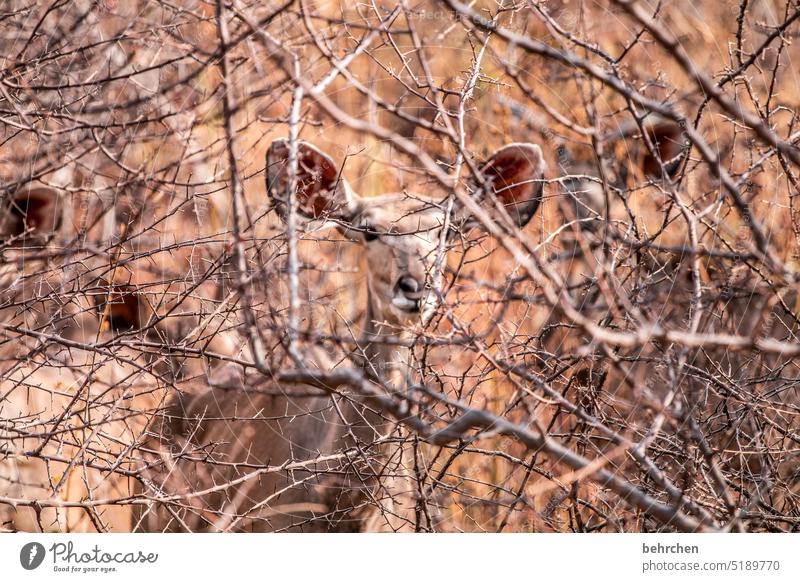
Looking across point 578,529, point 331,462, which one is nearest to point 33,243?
point 331,462

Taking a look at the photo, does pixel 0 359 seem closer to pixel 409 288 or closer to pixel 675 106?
pixel 409 288

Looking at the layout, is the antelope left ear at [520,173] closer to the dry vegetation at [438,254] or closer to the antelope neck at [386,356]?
the dry vegetation at [438,254]

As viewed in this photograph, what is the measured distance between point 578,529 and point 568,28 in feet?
4.46

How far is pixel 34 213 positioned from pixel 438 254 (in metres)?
1.19

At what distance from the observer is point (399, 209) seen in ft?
7.75

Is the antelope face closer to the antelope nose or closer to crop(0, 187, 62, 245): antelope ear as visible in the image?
the antelope nose

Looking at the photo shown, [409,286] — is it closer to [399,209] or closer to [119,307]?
[399,209]

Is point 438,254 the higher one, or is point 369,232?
point 369,232

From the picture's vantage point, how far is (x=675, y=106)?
6.83ft

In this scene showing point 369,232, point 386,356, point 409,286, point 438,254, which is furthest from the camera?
point 409,286
